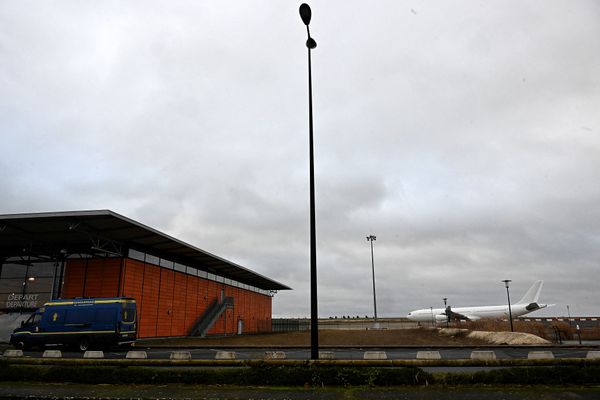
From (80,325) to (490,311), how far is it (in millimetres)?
64905

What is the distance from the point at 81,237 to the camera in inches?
1163

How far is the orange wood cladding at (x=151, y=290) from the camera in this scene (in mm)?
29594

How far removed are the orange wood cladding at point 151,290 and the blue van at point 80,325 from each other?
17.1ft

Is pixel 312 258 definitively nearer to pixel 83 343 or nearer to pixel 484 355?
pixel 484 355

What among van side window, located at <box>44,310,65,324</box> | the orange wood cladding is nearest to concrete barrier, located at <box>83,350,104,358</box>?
van side window, located at <box>44,310,65,324</box>

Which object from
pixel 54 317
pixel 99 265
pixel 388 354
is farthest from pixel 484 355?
pixel 99 265

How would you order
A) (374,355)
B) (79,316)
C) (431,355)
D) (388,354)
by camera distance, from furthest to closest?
1. (79,316)
2. (388,354)
3. (374,355)
4. (431,355)

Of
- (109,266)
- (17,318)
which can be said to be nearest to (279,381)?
(109,266)

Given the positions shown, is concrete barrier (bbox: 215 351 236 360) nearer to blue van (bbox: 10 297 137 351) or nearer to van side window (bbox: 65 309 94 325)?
blue van (bbox: 10 297 137 351)

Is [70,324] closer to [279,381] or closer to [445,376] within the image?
[279,381]

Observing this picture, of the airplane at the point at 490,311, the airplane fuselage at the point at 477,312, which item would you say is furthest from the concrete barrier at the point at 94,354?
the airplane fuselage at the point at 477,312

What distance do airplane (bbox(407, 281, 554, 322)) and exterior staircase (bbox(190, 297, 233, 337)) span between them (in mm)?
31864

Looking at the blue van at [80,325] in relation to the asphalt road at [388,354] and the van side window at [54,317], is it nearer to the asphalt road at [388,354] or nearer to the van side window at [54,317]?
the van side window at [54,317]

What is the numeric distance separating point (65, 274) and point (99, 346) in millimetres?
10104
